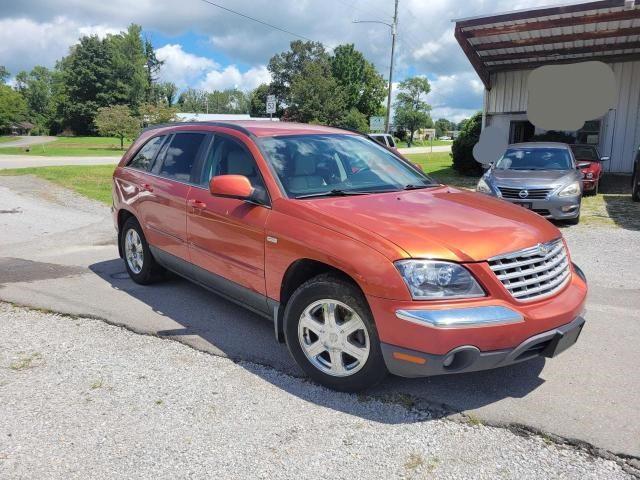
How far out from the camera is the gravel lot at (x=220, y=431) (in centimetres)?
262

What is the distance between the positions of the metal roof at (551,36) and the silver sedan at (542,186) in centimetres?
580

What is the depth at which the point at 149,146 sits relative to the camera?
18.8 feet

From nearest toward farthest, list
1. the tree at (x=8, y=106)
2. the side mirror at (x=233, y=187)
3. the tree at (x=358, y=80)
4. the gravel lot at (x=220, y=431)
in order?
the gravel lot at (x=220, y=431) → the side mirror at (x=233, y=187) → the tree at (x=8, y=106) → the tree at (x=358, y=80)

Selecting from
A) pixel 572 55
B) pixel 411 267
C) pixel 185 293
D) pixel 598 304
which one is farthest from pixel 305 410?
pixel 572 55

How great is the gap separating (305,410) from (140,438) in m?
0.95

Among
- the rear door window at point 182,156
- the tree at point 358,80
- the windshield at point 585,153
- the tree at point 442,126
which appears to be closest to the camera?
the rear door window at point 182,156

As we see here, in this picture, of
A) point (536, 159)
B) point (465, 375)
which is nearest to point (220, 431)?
point (465, 375)

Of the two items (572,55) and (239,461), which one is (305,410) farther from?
(572,55)

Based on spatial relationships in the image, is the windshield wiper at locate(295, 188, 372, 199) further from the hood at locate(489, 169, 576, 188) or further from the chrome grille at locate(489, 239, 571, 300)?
the hood at locate(489, 169, 576, 188)

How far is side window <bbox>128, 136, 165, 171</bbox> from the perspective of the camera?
553 cm

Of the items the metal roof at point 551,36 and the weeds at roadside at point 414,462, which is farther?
the metal roof at point 551,36

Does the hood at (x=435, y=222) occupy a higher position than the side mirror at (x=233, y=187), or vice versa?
the side mirror at (x=233, y=187)

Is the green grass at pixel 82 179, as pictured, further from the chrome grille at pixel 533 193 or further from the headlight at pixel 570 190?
the headlight at pixel 570 190

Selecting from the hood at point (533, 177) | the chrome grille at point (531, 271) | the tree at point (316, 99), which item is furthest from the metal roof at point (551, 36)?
the tree at point (316, 99)
